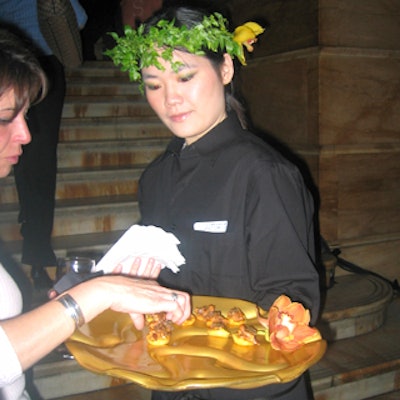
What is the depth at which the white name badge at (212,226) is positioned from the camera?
4.58 ft

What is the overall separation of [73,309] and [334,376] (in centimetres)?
214

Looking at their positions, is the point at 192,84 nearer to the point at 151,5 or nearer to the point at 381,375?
the point at 381,375

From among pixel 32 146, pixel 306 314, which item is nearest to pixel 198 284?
pixel 306 314

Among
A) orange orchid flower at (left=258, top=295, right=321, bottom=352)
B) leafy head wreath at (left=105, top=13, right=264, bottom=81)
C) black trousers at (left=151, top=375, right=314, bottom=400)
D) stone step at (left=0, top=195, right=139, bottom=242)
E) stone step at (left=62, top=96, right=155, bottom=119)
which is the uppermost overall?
leafy head wreath at (left=105, top=13, right=264, bottom=81)

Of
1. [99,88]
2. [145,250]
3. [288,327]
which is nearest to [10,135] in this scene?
[145,250]

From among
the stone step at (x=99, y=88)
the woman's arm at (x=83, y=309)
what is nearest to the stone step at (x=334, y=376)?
the woman's arm at (x=83, y=309)

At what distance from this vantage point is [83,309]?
3.44 feet

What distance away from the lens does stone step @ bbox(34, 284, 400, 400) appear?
261 cm

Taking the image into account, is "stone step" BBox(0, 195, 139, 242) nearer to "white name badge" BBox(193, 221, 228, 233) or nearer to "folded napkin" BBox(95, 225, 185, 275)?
"folded napkin" BBox(95, 225, 185, 275)

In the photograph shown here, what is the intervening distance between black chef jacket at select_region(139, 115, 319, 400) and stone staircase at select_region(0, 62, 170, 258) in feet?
6.98

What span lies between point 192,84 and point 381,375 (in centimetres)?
230

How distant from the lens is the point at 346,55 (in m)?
3.35

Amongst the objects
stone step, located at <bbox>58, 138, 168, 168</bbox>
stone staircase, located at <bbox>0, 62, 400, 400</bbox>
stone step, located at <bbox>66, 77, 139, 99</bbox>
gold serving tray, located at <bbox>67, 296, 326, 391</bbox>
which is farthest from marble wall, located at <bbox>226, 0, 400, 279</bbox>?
gold serving tray, located at <bbox>67, 296, 326, 391</bbox>

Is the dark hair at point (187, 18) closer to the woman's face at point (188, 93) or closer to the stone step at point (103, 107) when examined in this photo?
the woman's face at point (188, 93)
